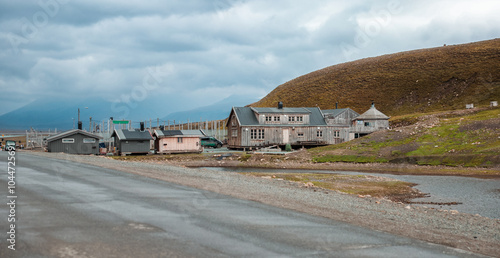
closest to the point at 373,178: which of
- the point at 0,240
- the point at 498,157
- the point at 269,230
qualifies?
the point at 498,157

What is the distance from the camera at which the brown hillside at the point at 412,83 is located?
11300cm

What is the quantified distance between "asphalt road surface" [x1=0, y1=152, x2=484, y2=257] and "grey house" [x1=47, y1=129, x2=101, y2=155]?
4873 cm

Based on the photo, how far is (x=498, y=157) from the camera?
148 feet

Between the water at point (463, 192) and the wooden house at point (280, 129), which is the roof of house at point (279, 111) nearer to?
the wooden house at point (280, 129)

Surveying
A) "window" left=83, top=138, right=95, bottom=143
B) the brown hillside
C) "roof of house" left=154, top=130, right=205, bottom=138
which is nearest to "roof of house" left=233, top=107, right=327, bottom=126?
"roof of house" left=154, top=130, right=205, bottom=138

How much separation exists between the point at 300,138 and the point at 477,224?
189ft

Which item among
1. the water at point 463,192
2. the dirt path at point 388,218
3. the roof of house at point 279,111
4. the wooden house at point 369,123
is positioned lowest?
the water at point 463,192

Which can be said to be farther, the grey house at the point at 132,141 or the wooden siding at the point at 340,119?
the wooden siding at the point at 340,119

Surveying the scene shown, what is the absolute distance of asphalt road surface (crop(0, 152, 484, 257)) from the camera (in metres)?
9.16

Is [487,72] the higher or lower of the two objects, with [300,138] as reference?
higher

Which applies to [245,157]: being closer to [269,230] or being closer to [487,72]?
[269,230]

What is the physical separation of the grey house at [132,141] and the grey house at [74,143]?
3313mm

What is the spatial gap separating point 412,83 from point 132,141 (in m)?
94.0

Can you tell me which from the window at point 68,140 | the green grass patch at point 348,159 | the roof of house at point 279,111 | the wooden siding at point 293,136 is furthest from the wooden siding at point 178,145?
the green grass patch at point 348,159
